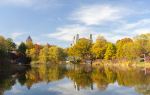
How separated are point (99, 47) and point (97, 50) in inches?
56.0

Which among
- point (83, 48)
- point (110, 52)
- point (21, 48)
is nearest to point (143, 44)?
point (110, 52)

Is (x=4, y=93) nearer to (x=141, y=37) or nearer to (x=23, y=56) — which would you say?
(x=141, y=37)

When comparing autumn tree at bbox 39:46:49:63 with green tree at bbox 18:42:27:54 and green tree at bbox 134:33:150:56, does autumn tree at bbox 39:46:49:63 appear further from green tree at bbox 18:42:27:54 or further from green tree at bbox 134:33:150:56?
green tree at bbox 134:33:150:56

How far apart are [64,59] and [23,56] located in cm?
2378

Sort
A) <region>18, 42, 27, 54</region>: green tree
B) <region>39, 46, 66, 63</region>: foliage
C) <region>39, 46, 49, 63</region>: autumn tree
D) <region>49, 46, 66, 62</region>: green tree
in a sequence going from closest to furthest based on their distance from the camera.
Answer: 1. <region>18, 42, 27, 54</region>: green tree
2. <region>39, 46, 49, 63</region>: autumn tree
3. <region>39, 46, 66, 63</region>: foliage
4. <region>49, 46, 66, 62</region>: green tree

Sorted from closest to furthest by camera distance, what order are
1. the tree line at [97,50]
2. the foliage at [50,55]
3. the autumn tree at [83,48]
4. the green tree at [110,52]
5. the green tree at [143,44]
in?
the green tree at [143,44] → the tree line at [97,50] → the green tree at [110,52] → the autumn tree at [83,48] → the foliage at [50,55]

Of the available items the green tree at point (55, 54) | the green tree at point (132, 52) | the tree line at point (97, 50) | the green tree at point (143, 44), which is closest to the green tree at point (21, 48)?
the tree line at point (97, 50)

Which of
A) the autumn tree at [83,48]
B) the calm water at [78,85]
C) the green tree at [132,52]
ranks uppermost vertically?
the autumn tree at [83,48]

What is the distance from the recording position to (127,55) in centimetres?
8212

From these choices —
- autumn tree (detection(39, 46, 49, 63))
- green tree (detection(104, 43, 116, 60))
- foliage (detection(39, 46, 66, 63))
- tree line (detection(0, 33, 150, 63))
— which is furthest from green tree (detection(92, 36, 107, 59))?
autumn tree (detection(39, 46, 49, 63))

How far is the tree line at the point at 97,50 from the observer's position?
81.3m

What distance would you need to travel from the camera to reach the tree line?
81.3 metres

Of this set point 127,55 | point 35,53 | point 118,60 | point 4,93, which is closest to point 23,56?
point 35,53

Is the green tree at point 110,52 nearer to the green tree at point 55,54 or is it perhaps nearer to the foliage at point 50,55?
the green tree at point 55,54
